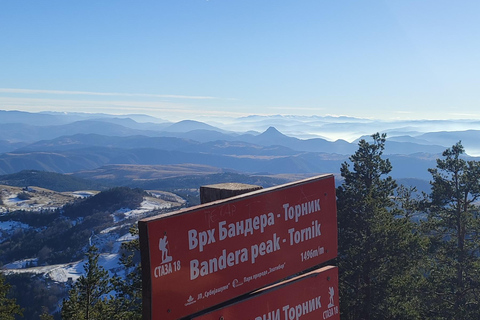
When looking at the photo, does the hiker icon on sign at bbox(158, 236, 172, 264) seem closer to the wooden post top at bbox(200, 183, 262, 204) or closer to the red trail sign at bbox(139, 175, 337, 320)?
the red trail sign at bbox(139, 175, 337, 320)

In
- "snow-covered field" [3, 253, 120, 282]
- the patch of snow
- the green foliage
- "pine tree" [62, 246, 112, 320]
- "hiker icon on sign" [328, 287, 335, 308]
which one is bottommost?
the patch of snow

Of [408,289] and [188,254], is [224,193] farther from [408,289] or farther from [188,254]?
[408,289]

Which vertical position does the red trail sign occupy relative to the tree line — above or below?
above

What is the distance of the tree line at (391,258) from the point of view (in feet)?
76.3

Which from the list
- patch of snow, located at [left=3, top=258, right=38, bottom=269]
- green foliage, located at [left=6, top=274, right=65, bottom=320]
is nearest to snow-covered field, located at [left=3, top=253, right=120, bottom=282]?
patch of snow, located at [left=3, top=258, right=38, bottom=269]

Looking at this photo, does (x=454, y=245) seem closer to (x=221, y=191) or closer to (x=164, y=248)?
(x=221, y=191)

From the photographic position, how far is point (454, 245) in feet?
90.6

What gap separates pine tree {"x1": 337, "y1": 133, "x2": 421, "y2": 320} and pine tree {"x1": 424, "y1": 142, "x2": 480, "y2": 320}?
6.36 ft

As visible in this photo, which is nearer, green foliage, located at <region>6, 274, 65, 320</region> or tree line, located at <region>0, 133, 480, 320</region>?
tree line, located at <region>0, 133, 480, 320</region>

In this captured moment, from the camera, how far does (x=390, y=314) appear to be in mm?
22422

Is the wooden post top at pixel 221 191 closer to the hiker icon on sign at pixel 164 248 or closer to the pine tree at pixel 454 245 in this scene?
the hiker icon on sign at pixel 164 248

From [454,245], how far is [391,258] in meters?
5.98

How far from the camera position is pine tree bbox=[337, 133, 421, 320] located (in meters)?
22.9

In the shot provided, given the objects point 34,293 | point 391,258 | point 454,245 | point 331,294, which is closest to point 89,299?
point 391,258
